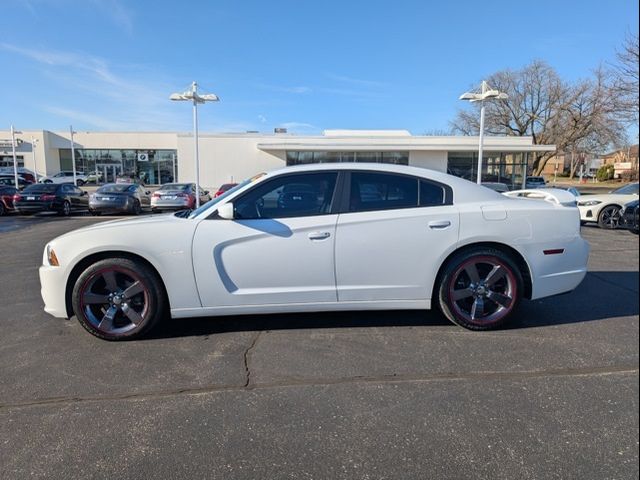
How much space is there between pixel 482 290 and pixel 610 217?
35.8 ft

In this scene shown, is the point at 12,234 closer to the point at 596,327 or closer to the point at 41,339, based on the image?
the point at 41,339

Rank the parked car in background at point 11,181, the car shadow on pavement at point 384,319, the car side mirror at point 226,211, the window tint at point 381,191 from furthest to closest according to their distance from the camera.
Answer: the parked car in background at point 11,181
the car shadow on pavement at point 384,319
the window tint at point 381,191
the car side mirror at point 226,211

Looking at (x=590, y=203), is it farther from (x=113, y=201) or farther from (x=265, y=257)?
(x=113, y=201)

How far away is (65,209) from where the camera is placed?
17.1 m

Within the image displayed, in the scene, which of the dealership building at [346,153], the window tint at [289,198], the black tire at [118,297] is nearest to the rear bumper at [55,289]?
the black tire at [118,297]

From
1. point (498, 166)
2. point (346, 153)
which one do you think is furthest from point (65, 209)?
point (498, 166)

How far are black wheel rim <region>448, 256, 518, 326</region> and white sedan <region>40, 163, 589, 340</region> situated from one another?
11 millimetres

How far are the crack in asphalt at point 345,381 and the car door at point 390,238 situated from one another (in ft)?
3.06

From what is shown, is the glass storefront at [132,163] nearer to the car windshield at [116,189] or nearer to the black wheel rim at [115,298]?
the car windshield at [116,189]

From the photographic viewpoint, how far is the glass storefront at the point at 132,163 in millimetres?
44531

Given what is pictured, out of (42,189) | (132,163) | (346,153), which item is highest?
(132,163)

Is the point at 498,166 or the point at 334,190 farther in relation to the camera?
the point at 498,166

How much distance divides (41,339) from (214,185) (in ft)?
83.9

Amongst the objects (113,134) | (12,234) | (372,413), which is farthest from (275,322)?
(113,134)
